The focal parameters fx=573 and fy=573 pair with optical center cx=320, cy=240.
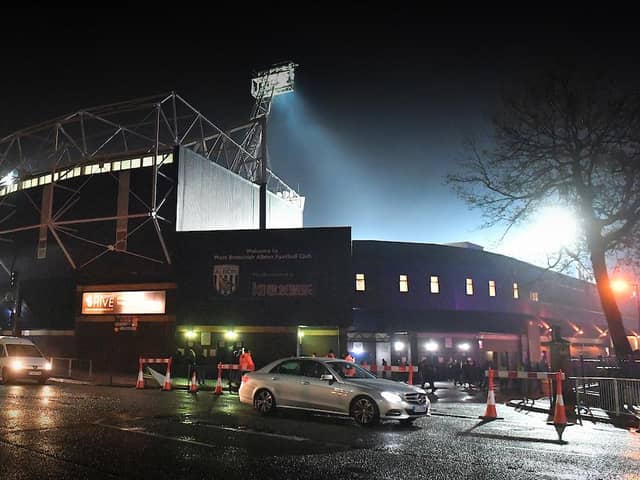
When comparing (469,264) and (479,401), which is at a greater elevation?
(469,264)

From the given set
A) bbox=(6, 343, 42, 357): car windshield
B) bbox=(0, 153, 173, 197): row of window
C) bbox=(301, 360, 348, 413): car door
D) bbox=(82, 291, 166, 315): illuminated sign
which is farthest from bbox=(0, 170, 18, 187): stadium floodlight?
bbox=(301, 360, 348, 413): car door

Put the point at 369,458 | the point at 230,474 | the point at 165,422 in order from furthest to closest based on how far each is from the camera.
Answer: the point at 165,422
the point at 369,458
the point at 230,474

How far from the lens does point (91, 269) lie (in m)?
31.4

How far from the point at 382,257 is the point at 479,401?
643 inches

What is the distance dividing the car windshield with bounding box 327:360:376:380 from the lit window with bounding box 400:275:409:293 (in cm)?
2151

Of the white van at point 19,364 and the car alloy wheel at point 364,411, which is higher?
the white van at point 19,364

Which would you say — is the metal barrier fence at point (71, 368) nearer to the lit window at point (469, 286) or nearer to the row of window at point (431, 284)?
the row of window at point (431, 284)

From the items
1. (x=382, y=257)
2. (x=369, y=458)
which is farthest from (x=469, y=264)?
(x=369, y=458)

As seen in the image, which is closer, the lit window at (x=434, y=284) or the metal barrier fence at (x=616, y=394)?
the metal barrier fence at (x=616, y=394)

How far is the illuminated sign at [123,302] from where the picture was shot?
96.4ft

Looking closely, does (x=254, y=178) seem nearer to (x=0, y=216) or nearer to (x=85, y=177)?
(x=85, y=177)

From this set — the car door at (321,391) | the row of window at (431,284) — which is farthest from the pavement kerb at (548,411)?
the row of window at (431,284)

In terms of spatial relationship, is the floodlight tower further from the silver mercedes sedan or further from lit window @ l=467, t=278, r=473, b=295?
the silver mercedes sedan

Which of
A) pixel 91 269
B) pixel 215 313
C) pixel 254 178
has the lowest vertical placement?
pixel 215 313
